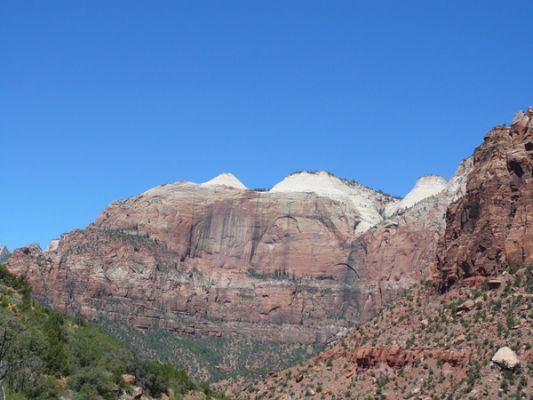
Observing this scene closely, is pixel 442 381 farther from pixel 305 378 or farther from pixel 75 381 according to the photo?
pixel 75 381

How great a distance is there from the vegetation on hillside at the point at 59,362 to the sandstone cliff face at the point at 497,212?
33.5 m

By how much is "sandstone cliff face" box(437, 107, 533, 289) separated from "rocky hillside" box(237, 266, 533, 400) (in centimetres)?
183

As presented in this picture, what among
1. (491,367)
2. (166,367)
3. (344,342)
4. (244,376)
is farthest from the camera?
(244,376)

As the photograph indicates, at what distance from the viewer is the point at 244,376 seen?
561 feet

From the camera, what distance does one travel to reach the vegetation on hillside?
5234cm

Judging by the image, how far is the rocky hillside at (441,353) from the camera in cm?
7656

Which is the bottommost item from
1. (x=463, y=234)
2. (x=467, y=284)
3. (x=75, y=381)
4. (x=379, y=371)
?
(x=75, y=381)

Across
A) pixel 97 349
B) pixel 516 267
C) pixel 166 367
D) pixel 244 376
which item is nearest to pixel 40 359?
pixel 97 349

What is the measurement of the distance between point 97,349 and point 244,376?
105 meters

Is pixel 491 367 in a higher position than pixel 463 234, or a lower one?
lower

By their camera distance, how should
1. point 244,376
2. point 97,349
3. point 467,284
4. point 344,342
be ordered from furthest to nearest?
point 244,376 < point 344,342 < point 467,284 < point 97,349

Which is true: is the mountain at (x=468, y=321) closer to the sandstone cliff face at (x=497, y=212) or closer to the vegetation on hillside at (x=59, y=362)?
the sandstone cliff face at (x=497, y=212)

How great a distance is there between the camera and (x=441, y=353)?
274ft

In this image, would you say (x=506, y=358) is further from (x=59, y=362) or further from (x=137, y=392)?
(x=59, y=362)
